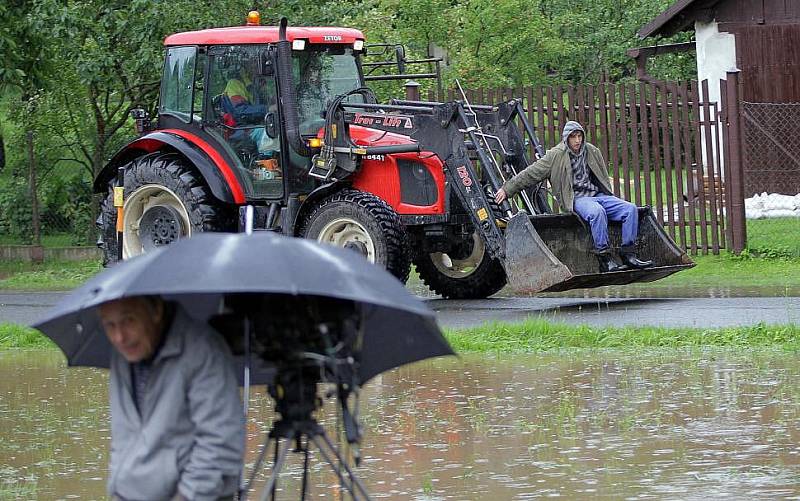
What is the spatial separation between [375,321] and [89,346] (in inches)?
41.1

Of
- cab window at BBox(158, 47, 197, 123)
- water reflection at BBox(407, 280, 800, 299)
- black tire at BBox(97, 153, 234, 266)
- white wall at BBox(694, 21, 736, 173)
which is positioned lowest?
water reflection at BBox(407, 280, 800, 299)

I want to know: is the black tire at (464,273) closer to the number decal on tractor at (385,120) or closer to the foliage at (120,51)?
the number decal on tractor at (385,120)

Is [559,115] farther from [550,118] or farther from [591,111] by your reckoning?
[591,111]

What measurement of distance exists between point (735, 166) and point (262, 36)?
633cm

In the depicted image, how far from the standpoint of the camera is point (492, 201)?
1433 centimetres

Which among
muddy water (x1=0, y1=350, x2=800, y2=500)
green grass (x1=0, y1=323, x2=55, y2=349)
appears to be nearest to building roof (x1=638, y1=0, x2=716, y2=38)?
green grass (x1=0, y1=323, x2=55, y2=349)

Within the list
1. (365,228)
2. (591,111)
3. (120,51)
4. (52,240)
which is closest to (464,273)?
(365,228)

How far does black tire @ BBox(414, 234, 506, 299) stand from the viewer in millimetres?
15673

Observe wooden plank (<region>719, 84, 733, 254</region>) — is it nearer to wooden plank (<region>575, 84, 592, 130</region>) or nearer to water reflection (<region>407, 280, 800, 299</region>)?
wooden plank (<region>575, 84, 592, 130</region>)

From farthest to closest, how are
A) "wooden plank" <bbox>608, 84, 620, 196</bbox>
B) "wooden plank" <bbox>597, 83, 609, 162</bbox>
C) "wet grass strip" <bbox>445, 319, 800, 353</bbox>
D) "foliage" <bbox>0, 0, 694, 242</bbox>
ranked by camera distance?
1. "foliage" <bbox>0, 0, 694, 242</bbox>
2. "wooden plank" <bbox>597, 83, 609, 162</bbox>
3. "wooden plank" <bbox>608, 84, 620, 196</bbox>
4. "wet grass strip" <bbox>445, 319, 800, 353</bbox>

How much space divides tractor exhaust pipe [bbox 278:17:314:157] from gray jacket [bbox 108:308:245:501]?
1065cm

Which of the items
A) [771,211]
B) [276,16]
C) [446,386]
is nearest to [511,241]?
[446,386]

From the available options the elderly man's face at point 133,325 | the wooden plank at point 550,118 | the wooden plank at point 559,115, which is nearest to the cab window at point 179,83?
the wooden plank at point 550,118

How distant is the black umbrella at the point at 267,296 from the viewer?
14.9 ft
